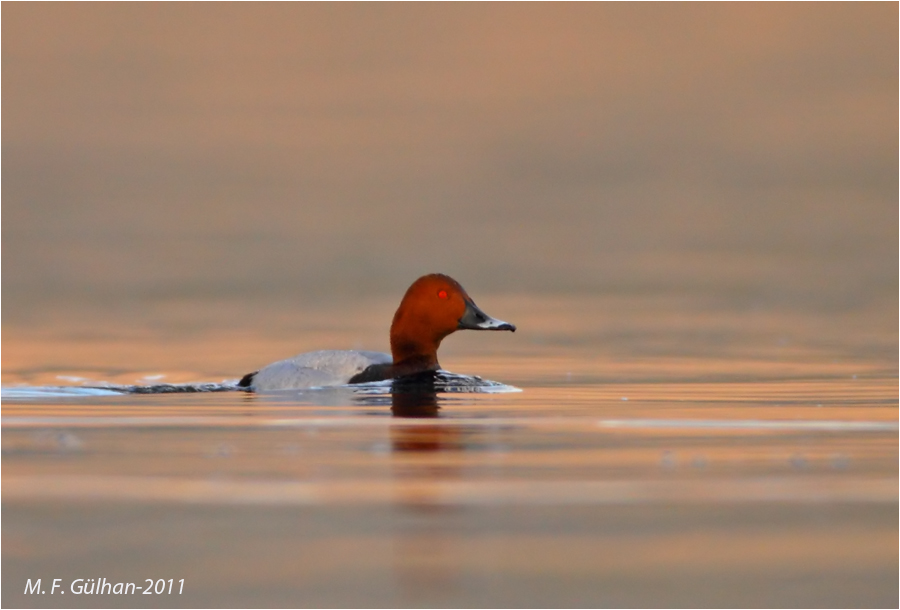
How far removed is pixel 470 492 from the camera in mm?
6160

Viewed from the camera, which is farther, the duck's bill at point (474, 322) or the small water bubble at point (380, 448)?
the duck's bill at point (474, 322)

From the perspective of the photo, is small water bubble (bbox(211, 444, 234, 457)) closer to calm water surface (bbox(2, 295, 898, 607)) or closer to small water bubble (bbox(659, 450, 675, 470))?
calm water surface (bbox(2, 295, 898, 607))

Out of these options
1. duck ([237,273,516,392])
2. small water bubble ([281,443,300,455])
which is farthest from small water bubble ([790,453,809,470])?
duck ([237,273,516,392])

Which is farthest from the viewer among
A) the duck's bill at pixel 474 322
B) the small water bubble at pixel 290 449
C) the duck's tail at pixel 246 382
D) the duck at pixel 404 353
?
the duck's bill at pixel 474 322

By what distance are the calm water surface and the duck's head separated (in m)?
0.58

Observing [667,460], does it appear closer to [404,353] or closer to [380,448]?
[380,448]

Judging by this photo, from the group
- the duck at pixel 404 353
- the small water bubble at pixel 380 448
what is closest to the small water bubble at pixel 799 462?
the small water bubble at pixel 380 448

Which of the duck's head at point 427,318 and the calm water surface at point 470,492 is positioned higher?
the duck's head at point 427,318

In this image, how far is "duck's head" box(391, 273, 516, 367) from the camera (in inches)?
455

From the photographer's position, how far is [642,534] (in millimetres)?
5426

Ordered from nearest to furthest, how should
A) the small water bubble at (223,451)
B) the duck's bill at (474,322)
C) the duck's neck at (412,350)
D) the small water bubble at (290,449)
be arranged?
the small water bubble at (223,451) → the small water bubble at (290,449) → the duck's neck at (412,350) → the duck's bill at (474,322)

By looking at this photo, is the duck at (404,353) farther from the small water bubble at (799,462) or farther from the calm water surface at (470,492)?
the small water bubble at (799,462)

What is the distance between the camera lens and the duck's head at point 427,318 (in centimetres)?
1155

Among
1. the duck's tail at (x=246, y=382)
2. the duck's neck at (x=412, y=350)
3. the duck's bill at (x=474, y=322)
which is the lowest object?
the duck's tail at (x=246, y=382)
